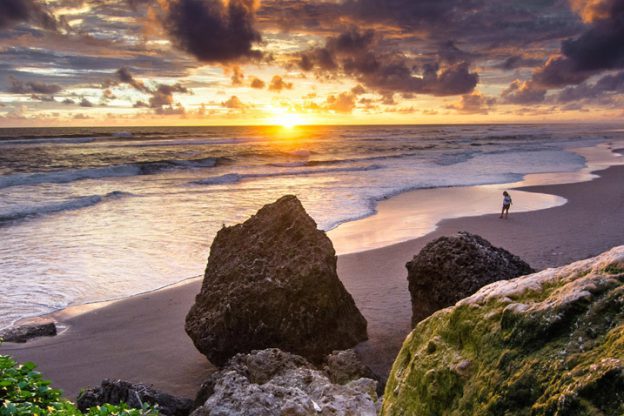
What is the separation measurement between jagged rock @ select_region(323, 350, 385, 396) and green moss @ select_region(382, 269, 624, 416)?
2.90 metres

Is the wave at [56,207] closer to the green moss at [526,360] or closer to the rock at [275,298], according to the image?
the rock at [275,298]

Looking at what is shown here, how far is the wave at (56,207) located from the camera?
20.2m

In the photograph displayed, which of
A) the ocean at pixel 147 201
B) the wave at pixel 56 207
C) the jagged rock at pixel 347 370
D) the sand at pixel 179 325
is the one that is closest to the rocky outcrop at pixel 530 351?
the jagged rock at pixel 347 370

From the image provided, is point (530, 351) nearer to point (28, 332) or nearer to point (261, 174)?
point (28, 332)

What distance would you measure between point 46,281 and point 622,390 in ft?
38.7

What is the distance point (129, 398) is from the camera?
5.80 meters

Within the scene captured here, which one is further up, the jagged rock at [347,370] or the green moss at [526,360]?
the green moss at [526,360]

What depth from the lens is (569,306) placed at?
2.65m

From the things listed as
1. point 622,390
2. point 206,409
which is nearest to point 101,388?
point 206,409

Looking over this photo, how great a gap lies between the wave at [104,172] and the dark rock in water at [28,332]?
25.3 meters

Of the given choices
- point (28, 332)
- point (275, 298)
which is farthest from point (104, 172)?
point (275, 298)

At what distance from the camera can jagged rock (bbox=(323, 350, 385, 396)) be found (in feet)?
20.4

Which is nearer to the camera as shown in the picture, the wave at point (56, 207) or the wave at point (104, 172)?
the wave at point (56, 207)

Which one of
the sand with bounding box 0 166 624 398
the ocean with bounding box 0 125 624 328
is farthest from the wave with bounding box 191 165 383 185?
the sand with bounding box 0 166 624 398
